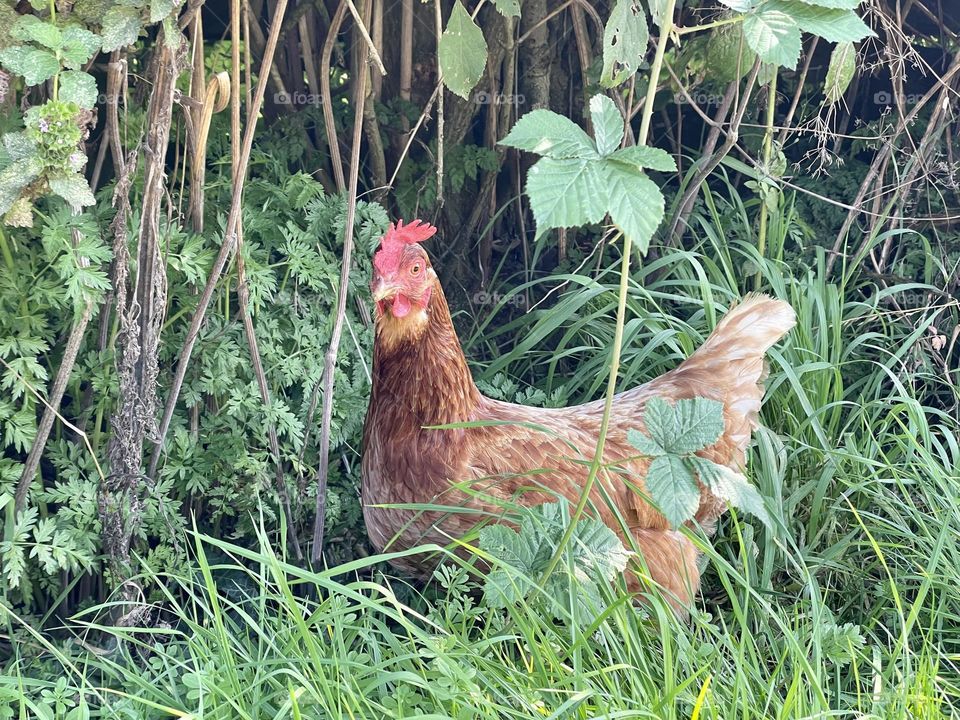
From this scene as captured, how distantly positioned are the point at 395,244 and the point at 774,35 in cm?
101

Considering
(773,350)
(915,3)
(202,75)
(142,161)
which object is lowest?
(773,350)

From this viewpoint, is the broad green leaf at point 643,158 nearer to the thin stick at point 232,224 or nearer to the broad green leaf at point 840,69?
the thin stick at point 232,224

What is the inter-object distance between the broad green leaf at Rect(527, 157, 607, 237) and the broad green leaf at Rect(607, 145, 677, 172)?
0.04 metres

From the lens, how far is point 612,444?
8.18ft

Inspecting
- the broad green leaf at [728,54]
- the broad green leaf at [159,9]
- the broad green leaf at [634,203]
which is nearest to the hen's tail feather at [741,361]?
the broad green leaf at [728,54]

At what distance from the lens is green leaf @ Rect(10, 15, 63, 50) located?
165 cm

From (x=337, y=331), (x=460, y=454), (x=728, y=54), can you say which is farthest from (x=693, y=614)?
(x=728, y=54)

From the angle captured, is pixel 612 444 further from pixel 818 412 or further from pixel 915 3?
pixel 915 3

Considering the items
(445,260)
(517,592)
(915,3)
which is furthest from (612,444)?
(915,3)

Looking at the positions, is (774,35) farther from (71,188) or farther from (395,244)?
(71,188)

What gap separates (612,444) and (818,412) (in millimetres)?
625

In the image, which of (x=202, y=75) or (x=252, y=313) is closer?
(x=202, y=75)

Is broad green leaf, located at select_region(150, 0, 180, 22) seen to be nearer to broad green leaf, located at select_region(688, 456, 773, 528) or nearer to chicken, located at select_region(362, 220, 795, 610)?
chicken, located at select_region(362, 220, 795, 610)

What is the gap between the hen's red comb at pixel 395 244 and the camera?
2.15m
